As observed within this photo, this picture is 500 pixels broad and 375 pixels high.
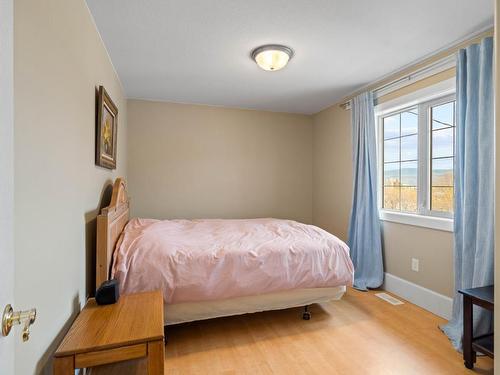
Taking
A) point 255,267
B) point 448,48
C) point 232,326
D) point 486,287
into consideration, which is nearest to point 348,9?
point 448,48

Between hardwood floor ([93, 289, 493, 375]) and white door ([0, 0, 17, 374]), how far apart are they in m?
1.41

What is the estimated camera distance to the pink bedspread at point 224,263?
1.92 meters

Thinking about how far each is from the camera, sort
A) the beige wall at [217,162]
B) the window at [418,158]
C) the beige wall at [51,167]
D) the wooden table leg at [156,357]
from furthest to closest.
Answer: the beige wall at [217,162] → the window at [418,158] → the wooden table leg at [156,357] → the beige wall at [51,167]

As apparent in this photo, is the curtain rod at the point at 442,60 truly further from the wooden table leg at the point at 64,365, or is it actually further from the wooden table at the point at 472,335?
the wooden table leg at the point at 64,365

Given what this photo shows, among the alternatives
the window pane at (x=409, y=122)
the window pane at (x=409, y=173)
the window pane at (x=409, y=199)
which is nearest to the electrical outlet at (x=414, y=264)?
the window pane at (x=409, y=199)

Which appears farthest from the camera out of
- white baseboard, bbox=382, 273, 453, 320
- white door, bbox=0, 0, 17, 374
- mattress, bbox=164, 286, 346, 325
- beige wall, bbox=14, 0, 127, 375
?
white baseboard, bbox=382, 273, 453, 320

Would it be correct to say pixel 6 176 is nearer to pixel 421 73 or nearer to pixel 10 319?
pixel 10 319

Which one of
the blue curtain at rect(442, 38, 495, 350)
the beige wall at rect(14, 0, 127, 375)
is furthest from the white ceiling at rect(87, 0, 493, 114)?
the beige wall at rect(14, 0, 127, 375)

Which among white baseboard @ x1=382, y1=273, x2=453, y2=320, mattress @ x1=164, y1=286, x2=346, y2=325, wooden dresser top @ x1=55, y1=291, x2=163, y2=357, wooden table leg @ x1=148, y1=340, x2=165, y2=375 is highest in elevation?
wooden dresser top @ x1=55, y1=291, x2=163, y2=357

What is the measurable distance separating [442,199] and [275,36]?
2.11 m

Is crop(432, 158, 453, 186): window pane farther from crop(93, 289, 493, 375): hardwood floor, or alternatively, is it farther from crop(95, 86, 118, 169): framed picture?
crop(95, 86, 118, 169): framed picture

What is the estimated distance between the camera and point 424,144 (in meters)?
2.72

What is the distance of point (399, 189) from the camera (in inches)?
119

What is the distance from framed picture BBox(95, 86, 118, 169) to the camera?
1.98 m
